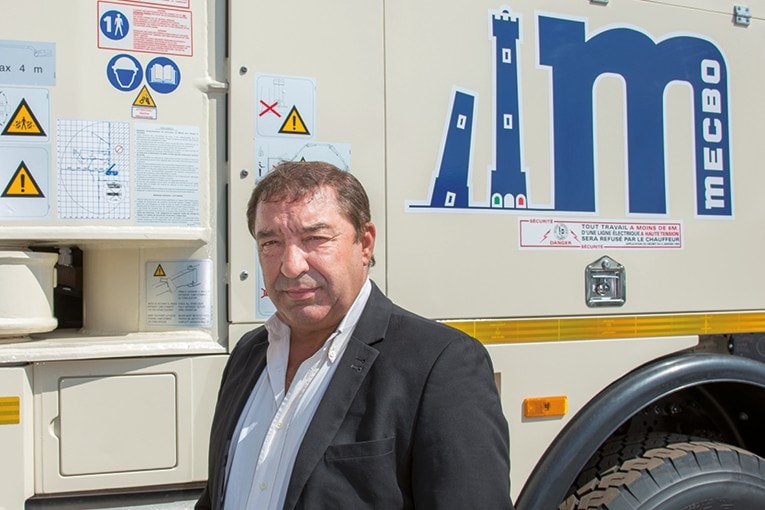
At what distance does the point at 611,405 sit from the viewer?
2162 millimetres

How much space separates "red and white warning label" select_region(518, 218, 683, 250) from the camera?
2.17 meters

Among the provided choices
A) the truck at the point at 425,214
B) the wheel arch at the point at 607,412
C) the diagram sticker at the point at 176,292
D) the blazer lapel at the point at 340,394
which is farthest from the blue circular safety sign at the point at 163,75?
the wheel arch at the point at 607,412

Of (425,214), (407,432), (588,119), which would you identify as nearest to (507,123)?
(588,119)

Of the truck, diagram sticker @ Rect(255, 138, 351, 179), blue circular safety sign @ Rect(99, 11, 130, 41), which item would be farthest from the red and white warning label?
blue circular safety sign @ Rect(99, 11, 130, 41)

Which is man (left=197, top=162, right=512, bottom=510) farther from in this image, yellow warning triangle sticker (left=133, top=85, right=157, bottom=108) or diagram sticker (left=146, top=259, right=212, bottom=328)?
yellow warning triangle sticker (left=133, top=85, right=157, bottom=108)

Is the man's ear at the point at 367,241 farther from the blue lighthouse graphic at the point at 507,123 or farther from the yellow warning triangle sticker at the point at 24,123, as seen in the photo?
the yellow warning triangle sticker at the point at 24,123

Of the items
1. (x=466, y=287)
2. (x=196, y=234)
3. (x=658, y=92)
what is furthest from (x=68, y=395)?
(x=658, y=92)

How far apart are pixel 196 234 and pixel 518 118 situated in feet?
3.48

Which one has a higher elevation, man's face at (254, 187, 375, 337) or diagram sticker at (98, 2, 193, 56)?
diagram sticker at (98, 2, 193, 56)

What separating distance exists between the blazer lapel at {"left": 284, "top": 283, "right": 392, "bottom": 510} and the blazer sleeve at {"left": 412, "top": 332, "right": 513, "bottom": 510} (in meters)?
0.15

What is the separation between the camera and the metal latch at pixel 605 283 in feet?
7.27

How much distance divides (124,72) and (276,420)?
1.03m

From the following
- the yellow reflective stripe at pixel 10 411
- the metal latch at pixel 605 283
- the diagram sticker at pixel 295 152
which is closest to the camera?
the yellow reflective stripe at pixel 10 411

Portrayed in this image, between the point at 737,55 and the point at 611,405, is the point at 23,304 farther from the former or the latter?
the point at 737,55
